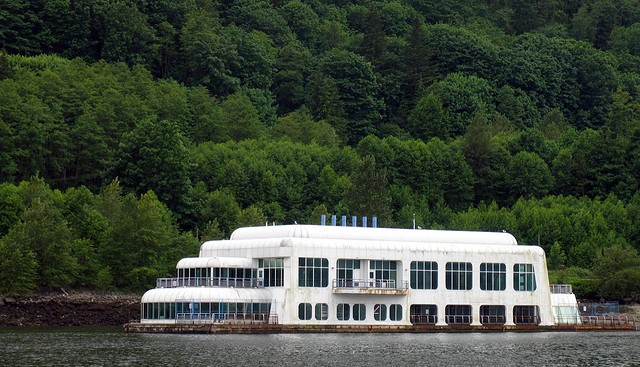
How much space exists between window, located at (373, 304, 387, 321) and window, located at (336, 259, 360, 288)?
3.84m

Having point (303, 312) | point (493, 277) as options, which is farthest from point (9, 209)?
point (493, 277)

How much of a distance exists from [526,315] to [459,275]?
848cm

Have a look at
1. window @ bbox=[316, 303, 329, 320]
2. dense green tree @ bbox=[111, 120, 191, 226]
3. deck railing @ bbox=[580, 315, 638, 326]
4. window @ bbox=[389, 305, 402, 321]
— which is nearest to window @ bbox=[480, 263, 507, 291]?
window @ bbox=[389, 305, 402, 321]

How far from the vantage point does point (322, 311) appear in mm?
122375

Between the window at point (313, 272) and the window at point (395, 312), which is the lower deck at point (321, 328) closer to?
the window at point (395, 312)

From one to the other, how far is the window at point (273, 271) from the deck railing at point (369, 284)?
14.9 feet

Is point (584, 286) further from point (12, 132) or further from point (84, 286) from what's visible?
point (12, 132)

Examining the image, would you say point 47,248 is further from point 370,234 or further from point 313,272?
point 370,234

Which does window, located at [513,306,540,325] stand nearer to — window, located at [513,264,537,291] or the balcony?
window, located at [513,264,537,291]

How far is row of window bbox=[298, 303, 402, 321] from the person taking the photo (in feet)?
399

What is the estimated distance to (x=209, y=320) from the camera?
11881 centimetres

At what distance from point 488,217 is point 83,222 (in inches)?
1992

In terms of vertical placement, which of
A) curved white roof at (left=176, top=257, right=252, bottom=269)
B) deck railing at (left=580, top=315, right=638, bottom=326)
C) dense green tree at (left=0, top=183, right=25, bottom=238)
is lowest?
deck railing at (left=580, top=315, right=638, bottom=326)

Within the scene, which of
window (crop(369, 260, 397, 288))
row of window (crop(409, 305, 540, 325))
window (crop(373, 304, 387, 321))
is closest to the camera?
window (crop(369, 260, 397, 288))
